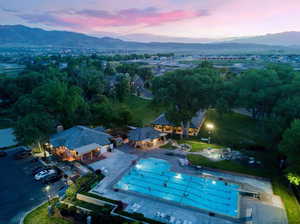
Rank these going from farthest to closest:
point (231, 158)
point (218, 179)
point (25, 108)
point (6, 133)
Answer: point (6, 133)
point (25, 108)
point (231, 158)
point (218, 179)

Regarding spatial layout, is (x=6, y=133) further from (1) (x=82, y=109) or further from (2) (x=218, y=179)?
(2) (x=218, y=179)

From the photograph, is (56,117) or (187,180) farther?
(56,117)

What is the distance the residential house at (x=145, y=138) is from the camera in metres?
25.4

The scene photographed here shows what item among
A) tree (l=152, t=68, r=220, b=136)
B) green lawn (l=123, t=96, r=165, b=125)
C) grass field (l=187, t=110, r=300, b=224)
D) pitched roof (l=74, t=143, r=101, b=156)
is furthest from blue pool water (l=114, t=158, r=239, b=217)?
green lawn (l=123, t=96, r=165, b=125)

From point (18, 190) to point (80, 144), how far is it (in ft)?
23.4

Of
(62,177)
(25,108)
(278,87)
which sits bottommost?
(62,177)

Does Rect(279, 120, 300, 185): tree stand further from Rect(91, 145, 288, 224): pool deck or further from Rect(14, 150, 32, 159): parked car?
Rect(14, 150, 32, 159): parked car

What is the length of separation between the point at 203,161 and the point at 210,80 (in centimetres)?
1135

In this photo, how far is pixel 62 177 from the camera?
19.8 metres

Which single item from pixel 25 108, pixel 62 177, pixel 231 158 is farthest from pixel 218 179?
pixel 25 108

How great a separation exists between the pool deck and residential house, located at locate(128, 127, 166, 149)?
169 inches

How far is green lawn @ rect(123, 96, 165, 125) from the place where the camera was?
38.0m

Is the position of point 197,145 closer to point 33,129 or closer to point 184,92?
point 184,92

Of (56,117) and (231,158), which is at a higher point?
(56,117)
